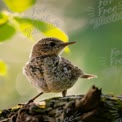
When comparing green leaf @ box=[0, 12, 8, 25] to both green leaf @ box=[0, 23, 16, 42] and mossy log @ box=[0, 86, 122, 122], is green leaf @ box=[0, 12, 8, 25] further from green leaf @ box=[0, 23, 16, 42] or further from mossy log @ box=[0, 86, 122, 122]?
mossy log @ box=[0, 86, 122, 122]

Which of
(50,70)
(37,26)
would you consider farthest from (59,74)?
(37,26)

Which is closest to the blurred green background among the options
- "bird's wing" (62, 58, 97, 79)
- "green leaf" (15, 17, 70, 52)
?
"bird's wing" (62, 58, 97, 79)

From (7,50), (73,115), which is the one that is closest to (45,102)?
(73,115)

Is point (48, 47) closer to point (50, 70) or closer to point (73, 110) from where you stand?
point (50, 70)

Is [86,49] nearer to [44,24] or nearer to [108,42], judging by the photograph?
[108,42]

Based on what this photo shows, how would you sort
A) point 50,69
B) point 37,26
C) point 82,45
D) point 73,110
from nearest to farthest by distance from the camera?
1. point 73,110
2. point 37,26
3. point 50,69
4. point 82,45

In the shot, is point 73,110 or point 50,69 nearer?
point 73,110
